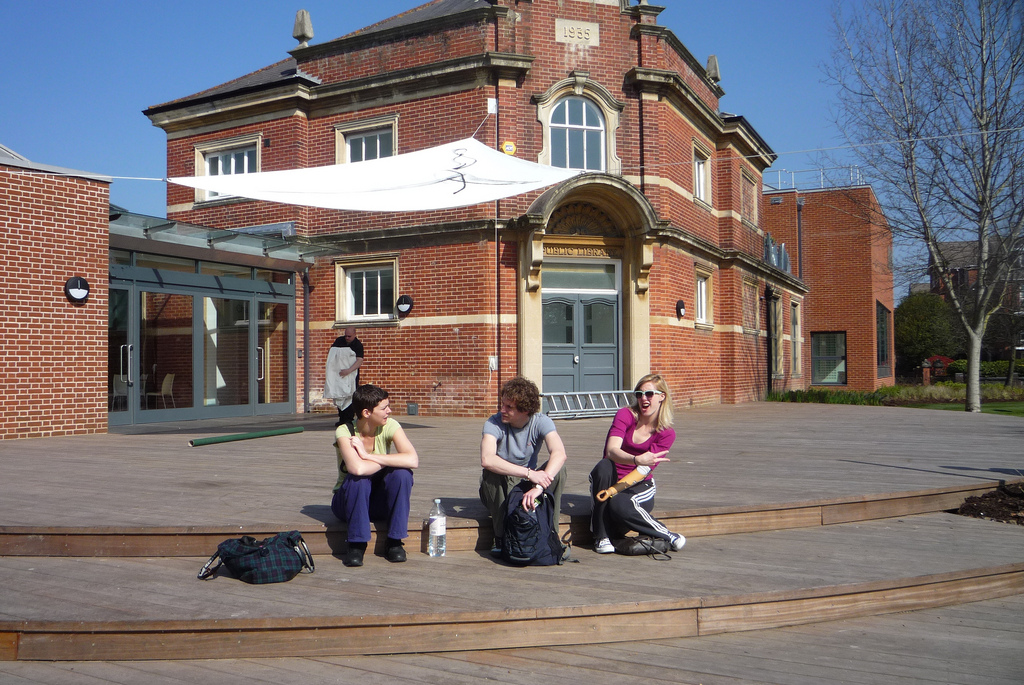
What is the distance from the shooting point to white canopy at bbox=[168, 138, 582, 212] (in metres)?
9.45

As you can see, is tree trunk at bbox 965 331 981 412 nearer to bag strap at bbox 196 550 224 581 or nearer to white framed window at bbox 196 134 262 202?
white framed window at bbox 196 134 262 202

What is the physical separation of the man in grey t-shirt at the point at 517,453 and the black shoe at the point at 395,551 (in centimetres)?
59

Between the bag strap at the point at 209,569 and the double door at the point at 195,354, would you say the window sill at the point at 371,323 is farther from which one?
the bag strap at the point at 209,569

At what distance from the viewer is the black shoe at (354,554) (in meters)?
4.70

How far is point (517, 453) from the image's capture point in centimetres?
504

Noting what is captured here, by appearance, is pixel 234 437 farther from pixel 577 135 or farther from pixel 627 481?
pixel 577 135

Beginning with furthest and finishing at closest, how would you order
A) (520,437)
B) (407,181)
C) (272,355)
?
(272,355), (407,181), (520,437)

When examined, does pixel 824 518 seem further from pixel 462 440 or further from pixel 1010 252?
pixel 1010 252

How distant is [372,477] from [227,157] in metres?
14.4

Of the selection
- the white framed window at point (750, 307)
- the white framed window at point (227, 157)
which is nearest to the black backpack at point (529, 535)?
the white framed window at point (227, 157)

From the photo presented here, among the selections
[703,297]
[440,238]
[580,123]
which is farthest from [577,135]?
[703,297]

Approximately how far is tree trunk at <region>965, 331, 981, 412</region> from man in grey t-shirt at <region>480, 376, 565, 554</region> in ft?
52.5

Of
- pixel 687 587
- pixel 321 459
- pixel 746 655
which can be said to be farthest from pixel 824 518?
pixel 321 459

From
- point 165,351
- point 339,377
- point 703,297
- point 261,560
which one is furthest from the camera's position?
point 703,297
